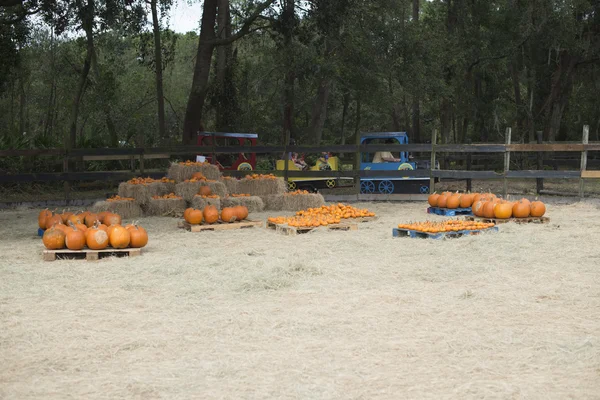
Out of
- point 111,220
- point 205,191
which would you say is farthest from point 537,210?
point 111,220

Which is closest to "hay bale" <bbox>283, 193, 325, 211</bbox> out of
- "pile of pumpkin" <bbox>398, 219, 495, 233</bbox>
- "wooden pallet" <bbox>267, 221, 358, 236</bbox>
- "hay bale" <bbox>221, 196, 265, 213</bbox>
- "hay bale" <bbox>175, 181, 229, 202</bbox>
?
"hay bale" <bbox>221, 196, 265, 213</bbox>

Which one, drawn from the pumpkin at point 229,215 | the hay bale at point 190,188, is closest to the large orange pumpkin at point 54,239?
the pumpkin at point 229,215

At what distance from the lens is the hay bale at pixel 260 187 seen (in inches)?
584

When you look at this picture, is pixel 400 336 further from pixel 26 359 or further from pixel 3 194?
pixel 3 194

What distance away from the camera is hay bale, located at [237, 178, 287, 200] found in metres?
14.8

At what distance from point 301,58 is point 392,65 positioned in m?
3.69

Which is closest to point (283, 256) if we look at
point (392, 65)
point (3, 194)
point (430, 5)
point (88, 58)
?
point (3, 194)

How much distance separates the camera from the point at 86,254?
27.4ft

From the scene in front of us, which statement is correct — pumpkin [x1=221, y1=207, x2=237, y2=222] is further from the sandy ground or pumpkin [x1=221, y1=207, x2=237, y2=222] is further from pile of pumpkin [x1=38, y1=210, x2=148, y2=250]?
pile of pumpkin [x1=38, y1=210, x2=148, y2=250]

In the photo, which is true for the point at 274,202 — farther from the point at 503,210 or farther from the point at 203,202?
the point at 503,210

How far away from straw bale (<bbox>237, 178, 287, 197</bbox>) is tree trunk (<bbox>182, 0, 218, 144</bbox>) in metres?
5.61

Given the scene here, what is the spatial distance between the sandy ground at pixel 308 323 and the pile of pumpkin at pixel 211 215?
230 centimetres

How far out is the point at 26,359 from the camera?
442 centimetres

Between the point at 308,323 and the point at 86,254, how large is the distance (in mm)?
4077
